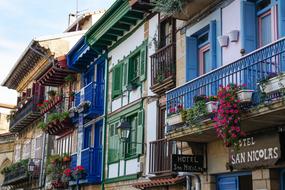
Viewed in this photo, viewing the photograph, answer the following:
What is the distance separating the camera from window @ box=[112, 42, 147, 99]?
1787 centimetres

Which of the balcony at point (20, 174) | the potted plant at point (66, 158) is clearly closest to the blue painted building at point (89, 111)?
the potted plant at point (66, 158)

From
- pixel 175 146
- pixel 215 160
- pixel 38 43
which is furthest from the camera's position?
pixel 38 43

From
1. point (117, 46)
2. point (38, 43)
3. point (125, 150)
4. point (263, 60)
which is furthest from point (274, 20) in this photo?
point (38, 43)

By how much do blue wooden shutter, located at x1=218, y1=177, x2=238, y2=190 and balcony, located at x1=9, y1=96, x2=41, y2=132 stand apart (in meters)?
18.8

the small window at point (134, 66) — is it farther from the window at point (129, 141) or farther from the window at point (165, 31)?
the window at point (165, 31)

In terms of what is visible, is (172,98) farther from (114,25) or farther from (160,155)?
(114,25)

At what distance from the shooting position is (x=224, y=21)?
1270 cm

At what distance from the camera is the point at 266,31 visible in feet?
38.0

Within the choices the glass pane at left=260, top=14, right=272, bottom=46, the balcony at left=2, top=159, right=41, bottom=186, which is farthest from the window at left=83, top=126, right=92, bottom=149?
the glass pane at left=260, top=14, right=272, bottom=46

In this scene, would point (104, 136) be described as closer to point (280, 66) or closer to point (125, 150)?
point (125, 150)

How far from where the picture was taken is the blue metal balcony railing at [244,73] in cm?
985

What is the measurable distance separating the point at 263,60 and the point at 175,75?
5.06 m

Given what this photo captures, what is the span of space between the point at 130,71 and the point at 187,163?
22.2 ft

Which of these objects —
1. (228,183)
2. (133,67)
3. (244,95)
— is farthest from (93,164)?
(244,95)
